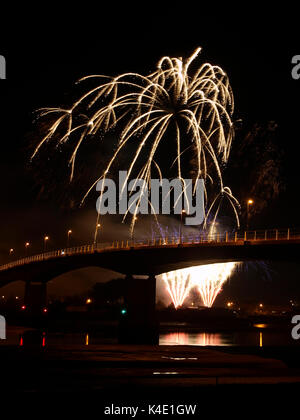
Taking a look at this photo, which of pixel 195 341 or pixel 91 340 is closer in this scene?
pixel 91 340

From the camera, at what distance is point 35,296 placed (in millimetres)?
123688

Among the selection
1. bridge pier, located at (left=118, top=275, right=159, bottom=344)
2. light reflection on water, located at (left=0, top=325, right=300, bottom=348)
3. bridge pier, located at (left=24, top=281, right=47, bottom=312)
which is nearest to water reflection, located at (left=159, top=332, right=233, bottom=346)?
light reflection on water, located at (left=0, top=325, right=300, bottom=348)

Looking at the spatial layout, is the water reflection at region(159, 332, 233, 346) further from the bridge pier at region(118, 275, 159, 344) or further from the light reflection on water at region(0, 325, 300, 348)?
the bridge pier at region(118, 275, 159, 344)

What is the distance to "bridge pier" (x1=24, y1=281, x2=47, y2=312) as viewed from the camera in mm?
122000

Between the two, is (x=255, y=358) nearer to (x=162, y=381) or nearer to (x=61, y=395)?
(x=162, y=381)

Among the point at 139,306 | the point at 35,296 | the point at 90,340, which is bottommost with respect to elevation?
the point at 90,340

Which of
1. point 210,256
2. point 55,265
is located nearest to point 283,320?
point 55,265

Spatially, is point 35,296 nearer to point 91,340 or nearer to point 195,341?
point 195,341

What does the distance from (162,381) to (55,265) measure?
88426 mm

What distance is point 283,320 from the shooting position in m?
144

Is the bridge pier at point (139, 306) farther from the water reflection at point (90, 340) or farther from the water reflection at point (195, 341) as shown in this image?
the water reflection at point (90, 340)

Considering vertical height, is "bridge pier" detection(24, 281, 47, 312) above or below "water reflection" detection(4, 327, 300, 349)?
above

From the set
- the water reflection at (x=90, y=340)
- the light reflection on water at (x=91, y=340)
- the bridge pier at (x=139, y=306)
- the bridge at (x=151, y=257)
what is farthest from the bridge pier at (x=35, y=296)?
the water reflection at (x=90, y=340)

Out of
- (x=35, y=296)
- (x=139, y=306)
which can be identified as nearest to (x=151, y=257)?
(x=139, y=306)
